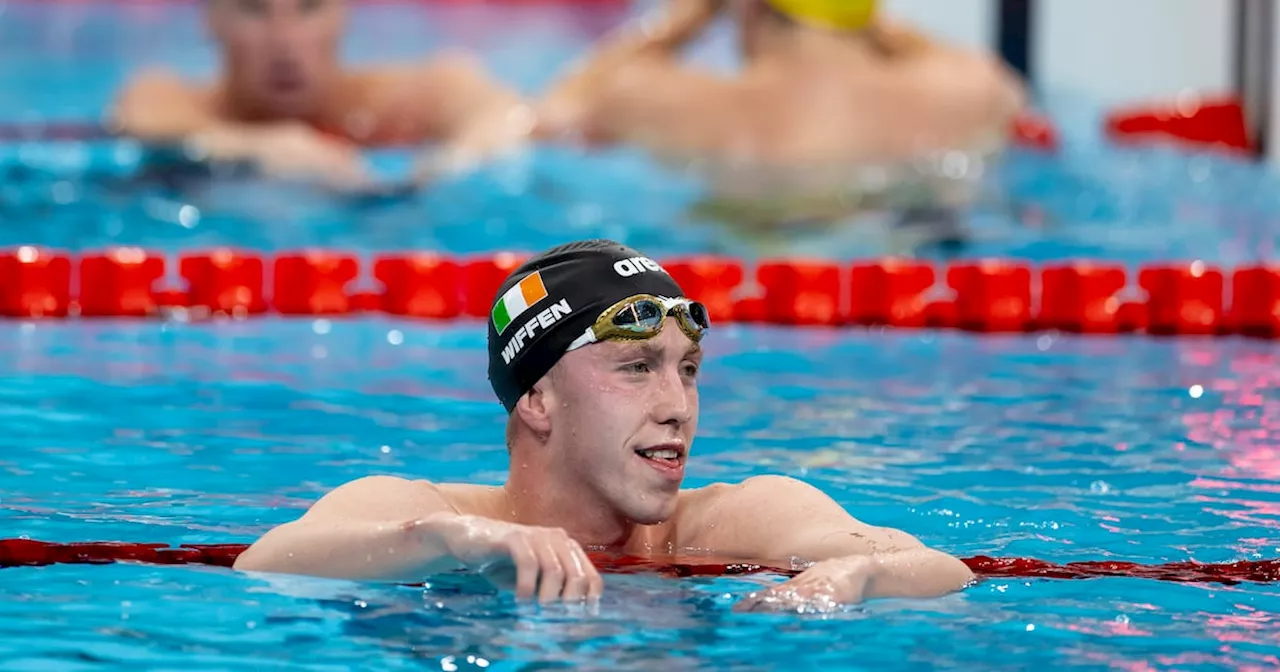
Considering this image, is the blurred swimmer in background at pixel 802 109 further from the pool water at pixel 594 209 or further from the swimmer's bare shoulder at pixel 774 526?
the swimmer's bare shoulder at pixel 774 526

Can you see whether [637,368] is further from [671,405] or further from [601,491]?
[601,491]

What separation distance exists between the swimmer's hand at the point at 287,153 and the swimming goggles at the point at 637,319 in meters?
6.15

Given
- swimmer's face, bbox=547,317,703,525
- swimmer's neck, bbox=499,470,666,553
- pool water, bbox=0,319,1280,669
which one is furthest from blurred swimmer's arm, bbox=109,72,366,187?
swimmer's face, bbox=547,317,703,525

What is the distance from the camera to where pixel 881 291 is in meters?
7.48

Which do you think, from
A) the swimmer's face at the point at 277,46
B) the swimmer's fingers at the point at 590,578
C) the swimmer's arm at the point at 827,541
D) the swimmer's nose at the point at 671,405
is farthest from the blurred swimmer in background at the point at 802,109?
the swimmer's fingers at the point at 590,578

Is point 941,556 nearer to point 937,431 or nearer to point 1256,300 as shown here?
point 937,431

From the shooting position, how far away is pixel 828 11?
30.8 feet

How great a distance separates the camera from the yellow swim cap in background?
9336 mm

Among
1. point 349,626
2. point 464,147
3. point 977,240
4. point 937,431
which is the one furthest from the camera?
point 464,147

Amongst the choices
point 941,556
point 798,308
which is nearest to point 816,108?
point 798,308

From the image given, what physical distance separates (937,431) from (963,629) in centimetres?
229

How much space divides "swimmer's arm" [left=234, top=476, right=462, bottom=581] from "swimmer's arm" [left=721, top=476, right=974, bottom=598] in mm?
566

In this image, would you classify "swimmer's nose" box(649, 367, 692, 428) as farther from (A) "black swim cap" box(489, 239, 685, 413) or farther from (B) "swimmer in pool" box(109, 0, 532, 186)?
(B) "swimmer in pool" box(109, 0, 532, 186)

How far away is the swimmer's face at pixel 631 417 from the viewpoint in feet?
10.7
